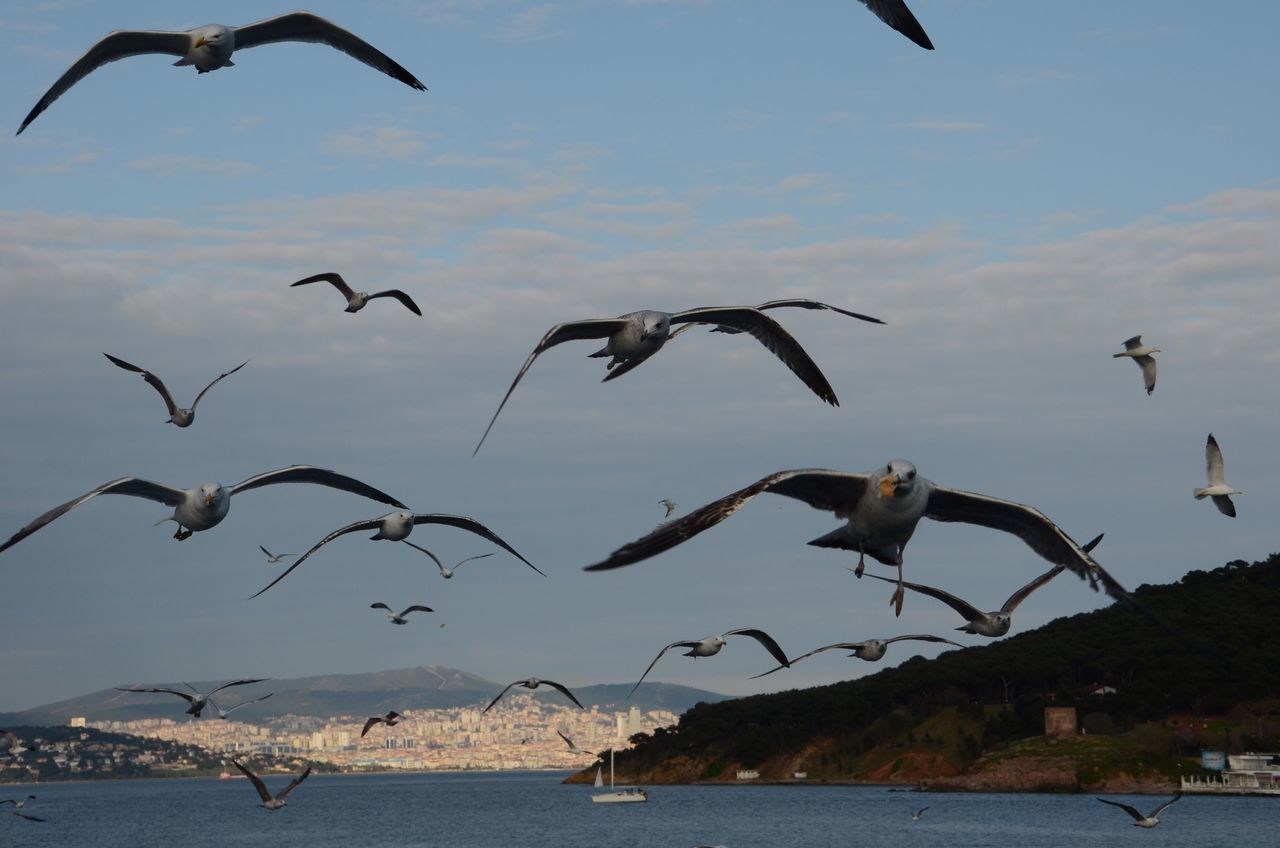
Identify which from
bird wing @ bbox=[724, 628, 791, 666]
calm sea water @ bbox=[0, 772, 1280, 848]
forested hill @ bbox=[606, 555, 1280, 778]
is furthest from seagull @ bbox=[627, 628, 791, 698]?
forested hill @ bbox=[606, 555, 1280, 778]

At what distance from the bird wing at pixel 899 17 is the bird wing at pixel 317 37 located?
27.2 ft

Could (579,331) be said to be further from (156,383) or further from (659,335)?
(156,383)

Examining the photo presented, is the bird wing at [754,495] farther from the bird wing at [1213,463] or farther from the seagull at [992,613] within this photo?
the bird wing at [1213,463]

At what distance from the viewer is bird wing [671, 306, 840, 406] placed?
75.0ft

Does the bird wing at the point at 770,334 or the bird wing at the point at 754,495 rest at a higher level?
the bird wing at the point at 770,334

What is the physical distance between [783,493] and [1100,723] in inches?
4952

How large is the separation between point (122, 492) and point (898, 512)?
11720mm

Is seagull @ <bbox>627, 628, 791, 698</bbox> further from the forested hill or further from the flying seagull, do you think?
the forested hill

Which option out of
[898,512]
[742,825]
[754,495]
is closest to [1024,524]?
[898,512]

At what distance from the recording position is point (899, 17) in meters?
16.0

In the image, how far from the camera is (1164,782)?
12212cm

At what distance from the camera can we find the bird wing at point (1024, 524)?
16.5 meters

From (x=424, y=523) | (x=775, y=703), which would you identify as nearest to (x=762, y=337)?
(x=424, y=523)

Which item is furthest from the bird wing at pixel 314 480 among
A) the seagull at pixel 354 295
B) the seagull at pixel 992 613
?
the seagull at pixel 992 613
